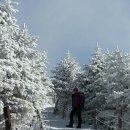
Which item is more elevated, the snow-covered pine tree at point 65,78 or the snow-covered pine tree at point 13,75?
the snow-covered pine tree at point 65,78

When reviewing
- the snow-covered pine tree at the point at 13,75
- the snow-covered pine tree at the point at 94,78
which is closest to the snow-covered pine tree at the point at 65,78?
the snow-covered pine tree at the point at 94,78

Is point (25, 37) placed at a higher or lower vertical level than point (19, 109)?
higher

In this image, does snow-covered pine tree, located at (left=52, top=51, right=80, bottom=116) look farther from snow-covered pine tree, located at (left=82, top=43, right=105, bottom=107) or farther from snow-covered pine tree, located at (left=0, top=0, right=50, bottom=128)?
snow-covered pine tree, located at (left=0, top=0, right=50, bottom=128)

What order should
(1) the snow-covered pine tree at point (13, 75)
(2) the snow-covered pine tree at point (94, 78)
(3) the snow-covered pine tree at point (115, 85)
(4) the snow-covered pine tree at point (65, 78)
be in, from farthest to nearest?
(4) the snow-covered pine tree at point (65, 78) → (2) the snow-covered pine tree at point (94, 78) → (3) the snow-covered pine tree at point (115, 85) → (1) the snow-covered pine tree at point (13, 75)

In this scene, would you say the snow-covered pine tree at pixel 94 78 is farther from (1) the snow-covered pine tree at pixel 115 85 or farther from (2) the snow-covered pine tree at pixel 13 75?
(2) the snow-covered pine tree at pixel 13 75

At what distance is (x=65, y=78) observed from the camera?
205 feet

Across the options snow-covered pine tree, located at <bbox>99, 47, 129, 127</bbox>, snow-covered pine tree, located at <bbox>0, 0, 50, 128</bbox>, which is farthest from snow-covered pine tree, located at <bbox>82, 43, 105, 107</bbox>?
snow-covered pine tree, located at <bbox>0, 0, 50, 128</bbox>

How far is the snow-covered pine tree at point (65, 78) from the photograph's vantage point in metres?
Result: 60.9

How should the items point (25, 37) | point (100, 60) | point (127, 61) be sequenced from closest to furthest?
point (25, 37)
point (127, 61)
point (100, 60)

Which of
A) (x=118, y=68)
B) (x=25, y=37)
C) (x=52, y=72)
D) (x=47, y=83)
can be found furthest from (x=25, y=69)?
(x=52, y=72)

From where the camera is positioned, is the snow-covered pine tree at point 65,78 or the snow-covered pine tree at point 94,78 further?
the snow-covered pine tree at point 65,78

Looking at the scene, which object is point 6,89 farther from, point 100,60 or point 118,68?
point 100,60

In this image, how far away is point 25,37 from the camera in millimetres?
38438

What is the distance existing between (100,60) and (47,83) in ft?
36.9
